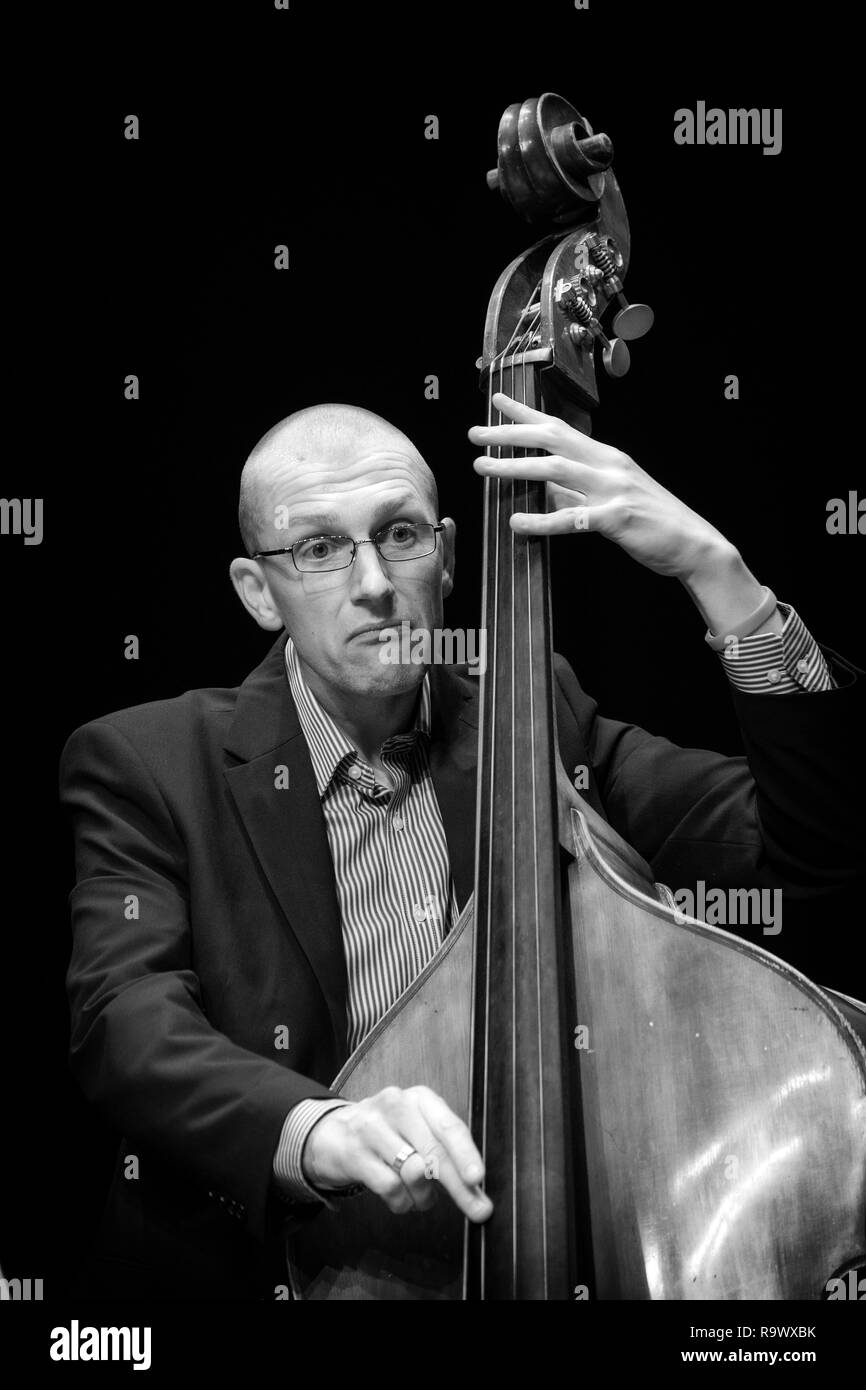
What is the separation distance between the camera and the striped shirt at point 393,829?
1.60 meters

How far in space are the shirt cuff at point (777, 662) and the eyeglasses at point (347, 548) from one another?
0.42m

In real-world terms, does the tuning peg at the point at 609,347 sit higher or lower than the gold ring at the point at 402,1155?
higher

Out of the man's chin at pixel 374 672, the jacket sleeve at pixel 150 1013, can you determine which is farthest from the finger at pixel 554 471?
the jacket sleeve at pixel 150 1013

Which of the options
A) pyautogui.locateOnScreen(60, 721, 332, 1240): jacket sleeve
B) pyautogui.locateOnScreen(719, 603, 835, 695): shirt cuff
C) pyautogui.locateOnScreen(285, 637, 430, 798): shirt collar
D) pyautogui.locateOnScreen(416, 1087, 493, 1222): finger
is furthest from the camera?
pyautogui.locateOnScreen(285, 637, 430, 798): shirt collar

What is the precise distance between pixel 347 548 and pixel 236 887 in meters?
0.43

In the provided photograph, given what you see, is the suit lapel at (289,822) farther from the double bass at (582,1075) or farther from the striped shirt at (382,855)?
the double bass at (582,1075)

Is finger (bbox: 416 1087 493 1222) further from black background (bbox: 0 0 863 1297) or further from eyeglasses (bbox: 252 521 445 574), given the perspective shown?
black background (bbox: 0 0 863 1297)

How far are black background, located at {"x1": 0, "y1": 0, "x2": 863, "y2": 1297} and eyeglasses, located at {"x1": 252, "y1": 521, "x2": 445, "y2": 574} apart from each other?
1.38 feet

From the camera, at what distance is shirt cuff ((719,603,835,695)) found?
158 centimetres

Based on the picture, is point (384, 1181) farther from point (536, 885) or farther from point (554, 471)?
point (554, 471)

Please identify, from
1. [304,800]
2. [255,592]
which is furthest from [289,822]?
[255,592]

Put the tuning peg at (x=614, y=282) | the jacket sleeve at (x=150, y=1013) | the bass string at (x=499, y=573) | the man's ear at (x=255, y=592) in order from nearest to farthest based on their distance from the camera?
the bass string at (x=499, y=573) → the jacket sleeve at (x=150, y=1013) → the tuning peg at (x=614, y=282) → the man's ear at (x=255, y=592)

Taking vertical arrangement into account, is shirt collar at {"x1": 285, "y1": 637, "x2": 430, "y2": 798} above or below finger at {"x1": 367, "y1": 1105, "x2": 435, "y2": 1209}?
above

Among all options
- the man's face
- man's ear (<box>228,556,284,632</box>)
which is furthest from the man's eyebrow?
man's ear (<box>228,556,284,632</box>)
